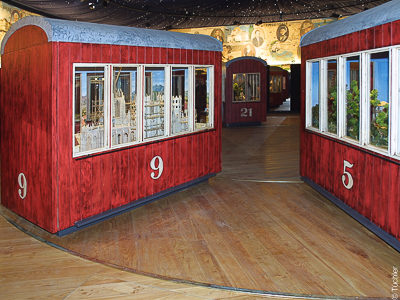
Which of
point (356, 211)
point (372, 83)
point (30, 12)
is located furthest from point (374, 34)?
point (30, 12)

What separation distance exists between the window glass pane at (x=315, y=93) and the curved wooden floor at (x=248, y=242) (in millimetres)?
1113

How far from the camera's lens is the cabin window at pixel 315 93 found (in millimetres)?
7613

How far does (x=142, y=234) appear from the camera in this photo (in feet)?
18.1

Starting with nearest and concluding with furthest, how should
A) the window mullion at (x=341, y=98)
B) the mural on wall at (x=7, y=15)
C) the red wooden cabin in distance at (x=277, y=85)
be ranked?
the window mullion at (x=341, y=98) → the mural on wall at (x=7, y=15) → the red wooden cabin in distance at (x=277, y=85)

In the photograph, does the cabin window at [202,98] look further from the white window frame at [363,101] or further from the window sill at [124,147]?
the white window frame at [363,101]

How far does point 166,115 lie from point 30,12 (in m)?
14.6

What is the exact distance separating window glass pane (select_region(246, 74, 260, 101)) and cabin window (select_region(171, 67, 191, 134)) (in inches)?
465

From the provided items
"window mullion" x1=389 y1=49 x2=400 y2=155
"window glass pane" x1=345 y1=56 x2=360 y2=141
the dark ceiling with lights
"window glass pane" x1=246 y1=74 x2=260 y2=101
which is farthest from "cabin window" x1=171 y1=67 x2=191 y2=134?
"window glass pane" x1=246 y1=74 x2=260 y2=101

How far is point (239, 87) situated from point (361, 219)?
13626mm

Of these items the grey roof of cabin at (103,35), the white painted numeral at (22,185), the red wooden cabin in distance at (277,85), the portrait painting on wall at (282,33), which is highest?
the portrait painting on wall at (282,33)

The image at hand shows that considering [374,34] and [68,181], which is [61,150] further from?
[374,34]

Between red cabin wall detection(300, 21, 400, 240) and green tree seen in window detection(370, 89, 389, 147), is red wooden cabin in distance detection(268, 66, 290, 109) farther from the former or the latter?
green tree seen in window detection(370, 89, 389, 147)

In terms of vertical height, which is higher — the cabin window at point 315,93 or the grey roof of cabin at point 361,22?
the grey roof of cabin at point 361,22

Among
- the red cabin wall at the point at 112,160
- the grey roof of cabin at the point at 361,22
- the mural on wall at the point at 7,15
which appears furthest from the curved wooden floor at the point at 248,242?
the mural on wall at the point at 7,15
